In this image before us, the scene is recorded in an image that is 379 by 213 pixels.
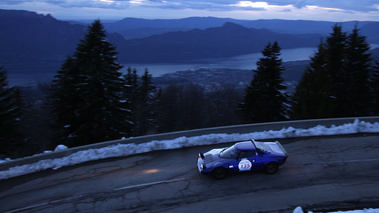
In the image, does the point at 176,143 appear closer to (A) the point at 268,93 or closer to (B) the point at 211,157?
(B) the point at 211,157

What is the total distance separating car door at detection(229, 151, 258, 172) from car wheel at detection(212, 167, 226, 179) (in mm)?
251

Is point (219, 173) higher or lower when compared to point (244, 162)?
lower

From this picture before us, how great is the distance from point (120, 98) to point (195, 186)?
14.0m

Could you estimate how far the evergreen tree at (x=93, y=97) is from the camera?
20016mm

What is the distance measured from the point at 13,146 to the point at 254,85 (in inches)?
773

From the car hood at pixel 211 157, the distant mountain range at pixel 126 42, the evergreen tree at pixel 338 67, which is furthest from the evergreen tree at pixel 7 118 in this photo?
the distant mountain range at pixel 126 42

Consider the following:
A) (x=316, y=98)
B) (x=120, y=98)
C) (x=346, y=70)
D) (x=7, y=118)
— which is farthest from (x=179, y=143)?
(x=346, y=70)

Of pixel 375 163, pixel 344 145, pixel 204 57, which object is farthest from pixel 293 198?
pixel 204 57

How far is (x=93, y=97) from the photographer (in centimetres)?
1984

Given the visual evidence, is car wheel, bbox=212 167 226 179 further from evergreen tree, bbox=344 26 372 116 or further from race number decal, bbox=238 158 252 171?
evergreen tree, bbox=344 26 372 116

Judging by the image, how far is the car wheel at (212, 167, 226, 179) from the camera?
30.0ft

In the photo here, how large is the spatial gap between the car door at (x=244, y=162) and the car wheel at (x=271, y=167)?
20.4 inches

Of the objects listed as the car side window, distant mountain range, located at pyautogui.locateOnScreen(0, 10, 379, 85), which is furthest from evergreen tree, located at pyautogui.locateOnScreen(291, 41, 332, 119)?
distant mountain range, located at pyautogui.locateOnScreen(0, 10, 379, 85)

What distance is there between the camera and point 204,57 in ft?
518
